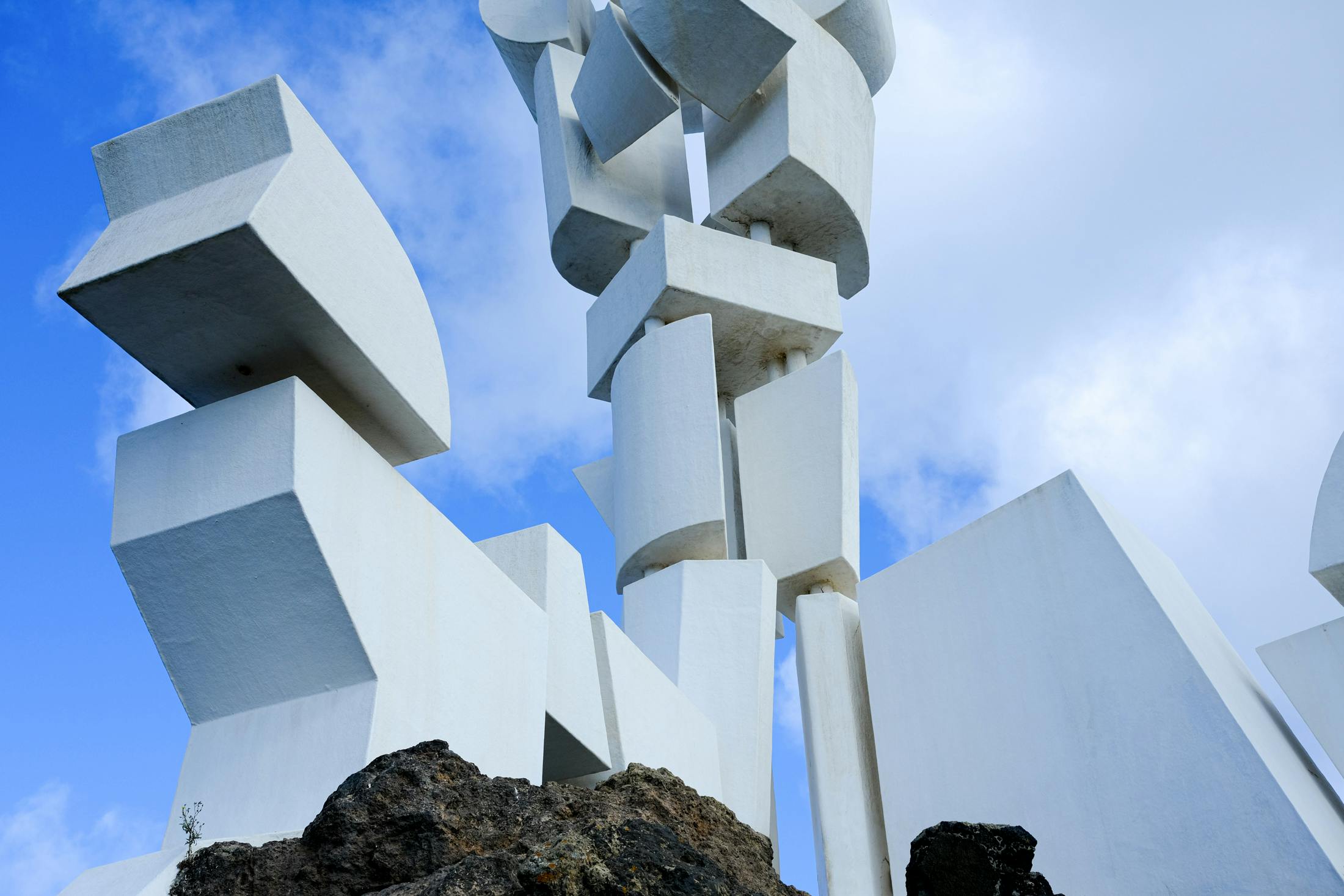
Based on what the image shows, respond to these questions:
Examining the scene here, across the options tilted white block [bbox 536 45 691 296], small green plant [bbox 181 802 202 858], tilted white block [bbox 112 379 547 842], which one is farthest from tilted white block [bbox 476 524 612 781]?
tilted white block [bbox 536 45 691 296]

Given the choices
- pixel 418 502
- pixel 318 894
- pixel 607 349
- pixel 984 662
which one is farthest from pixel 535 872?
pixel 607 349

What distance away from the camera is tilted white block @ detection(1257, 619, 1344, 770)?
784cm

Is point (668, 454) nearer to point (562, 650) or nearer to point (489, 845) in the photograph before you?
point (562, 650)

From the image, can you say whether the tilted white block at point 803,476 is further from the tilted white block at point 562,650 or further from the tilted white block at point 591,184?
the tilted white block at point 562,650

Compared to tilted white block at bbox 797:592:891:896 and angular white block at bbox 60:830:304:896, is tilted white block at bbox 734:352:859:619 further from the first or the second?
angular white block at bbox 60:830:304:896

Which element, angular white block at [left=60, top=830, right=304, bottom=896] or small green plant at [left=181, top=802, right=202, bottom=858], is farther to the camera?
small green plant at [left=181, top=802, right=202, bottom=858]

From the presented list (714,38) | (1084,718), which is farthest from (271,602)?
(714,38)

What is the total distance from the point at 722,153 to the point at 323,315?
923 centimetres

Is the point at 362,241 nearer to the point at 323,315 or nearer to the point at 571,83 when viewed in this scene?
the point at 323,315

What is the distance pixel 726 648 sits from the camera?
1098cm

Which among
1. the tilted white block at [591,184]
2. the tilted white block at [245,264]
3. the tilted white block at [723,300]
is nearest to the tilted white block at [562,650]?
the tilted white block at [245,264]

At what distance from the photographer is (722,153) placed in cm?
1401

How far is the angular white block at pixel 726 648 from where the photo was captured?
10492mm

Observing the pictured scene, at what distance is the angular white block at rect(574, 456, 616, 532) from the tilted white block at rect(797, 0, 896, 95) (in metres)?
5.34
